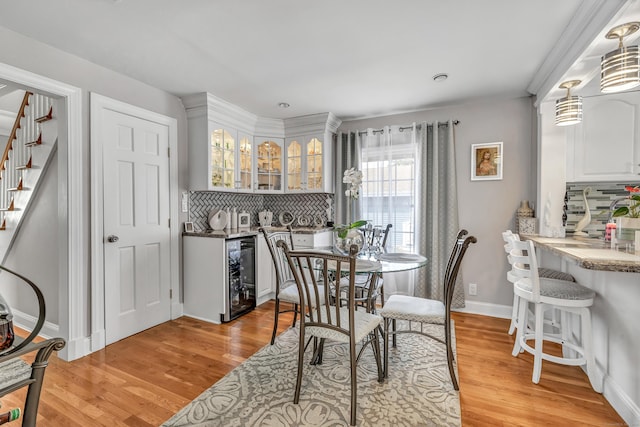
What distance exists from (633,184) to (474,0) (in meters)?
2.35

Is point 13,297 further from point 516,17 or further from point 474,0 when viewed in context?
point 516,17

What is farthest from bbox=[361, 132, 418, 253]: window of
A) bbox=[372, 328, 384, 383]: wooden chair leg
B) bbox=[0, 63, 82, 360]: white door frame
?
bbox=[0, 63, 82, 360]: white door frame

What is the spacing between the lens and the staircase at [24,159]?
111 inches

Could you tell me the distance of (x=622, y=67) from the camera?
1.65 meters

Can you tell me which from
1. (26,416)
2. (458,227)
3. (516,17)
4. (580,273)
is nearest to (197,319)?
(26,416)

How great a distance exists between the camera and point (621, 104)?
2.59 m

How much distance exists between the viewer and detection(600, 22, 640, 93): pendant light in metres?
1.63

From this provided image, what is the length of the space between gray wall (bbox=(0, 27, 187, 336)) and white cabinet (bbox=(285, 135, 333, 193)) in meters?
Answer: 1.49

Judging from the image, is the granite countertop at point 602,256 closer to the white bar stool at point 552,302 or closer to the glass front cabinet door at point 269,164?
the white bar stool at point 552,302

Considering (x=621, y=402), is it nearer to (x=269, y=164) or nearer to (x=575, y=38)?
(x=575, y=38)

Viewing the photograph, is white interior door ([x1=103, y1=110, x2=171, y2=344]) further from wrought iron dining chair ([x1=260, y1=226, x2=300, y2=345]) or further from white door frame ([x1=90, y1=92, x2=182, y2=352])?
wrought iron dining chair ([x1=260, y1=226, x2=300, y2=345])

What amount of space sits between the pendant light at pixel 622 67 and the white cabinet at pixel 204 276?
3221mm

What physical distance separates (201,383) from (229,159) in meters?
2.52

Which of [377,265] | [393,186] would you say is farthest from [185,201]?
[393,186]
